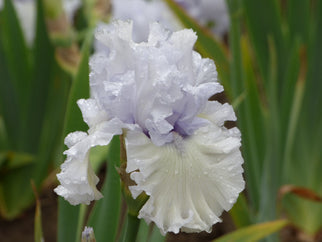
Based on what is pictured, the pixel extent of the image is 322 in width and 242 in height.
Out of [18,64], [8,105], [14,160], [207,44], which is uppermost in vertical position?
[207,44]

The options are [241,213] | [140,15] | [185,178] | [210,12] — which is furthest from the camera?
[210,12]

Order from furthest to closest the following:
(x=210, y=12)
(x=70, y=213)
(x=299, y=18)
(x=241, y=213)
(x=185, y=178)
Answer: (x=210, y=12)
(x=299, y=18)
(x=241, y=213)
(x=70, y=213)
(x=185, y=178)

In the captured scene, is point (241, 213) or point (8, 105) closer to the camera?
point (241, 213)

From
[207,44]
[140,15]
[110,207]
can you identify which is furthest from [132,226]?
[140,15]

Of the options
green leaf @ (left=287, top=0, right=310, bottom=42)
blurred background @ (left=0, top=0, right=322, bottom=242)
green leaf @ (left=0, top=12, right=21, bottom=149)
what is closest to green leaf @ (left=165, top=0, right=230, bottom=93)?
blurred background @ (left=0, top=0, right=322, bottom=242)

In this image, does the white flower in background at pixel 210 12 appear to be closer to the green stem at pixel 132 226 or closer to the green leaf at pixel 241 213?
the green leaf at pixel 241 213

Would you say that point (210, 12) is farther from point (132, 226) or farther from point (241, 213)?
point (132, 226)

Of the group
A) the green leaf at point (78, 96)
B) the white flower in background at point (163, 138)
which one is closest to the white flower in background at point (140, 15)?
the green leaf at point (78, 96)

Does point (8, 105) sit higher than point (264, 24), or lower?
lower
